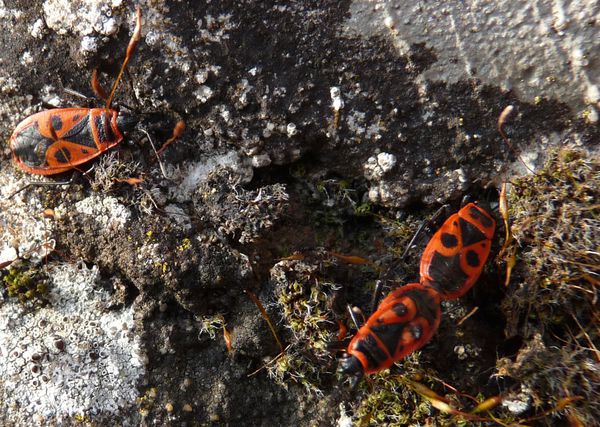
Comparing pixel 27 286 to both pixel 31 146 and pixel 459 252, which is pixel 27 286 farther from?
pixel 459 252

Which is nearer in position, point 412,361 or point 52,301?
point 412,361

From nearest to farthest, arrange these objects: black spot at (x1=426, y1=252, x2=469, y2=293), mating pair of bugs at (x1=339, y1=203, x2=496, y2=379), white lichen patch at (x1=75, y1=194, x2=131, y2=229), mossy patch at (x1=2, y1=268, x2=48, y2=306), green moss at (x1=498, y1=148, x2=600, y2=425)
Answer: green moss at (x1=498, y1=148, x2=600, y2=425) → mating pair of bugs at (x1=339, y1=203, x2=496, y2=379) → black spot at (x1=426, y1=252, x2=469, y2=293) → white lichen patch at (x1=75, y1=194, x2=131, y2=229) → mossy patch at (x1=2, y1=268, x2=48, y2=306)

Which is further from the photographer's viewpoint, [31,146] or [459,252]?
[31,146]

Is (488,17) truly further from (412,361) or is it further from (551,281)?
(412,361)

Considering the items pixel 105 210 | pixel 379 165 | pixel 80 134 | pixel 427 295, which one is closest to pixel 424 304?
pixel 427 295

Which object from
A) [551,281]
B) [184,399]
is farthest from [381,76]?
[184,399]

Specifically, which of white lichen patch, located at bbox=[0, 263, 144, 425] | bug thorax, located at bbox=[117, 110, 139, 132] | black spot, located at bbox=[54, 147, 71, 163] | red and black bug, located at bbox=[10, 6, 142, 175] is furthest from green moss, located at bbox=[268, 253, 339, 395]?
black spot, located at bbox=[54, 147, 71, 163]

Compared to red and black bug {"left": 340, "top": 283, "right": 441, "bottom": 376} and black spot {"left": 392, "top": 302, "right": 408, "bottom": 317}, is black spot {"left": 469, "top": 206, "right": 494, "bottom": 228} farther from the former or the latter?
black spot {"left": 392, "top": 302, "right": 408, "bottom": 317}
